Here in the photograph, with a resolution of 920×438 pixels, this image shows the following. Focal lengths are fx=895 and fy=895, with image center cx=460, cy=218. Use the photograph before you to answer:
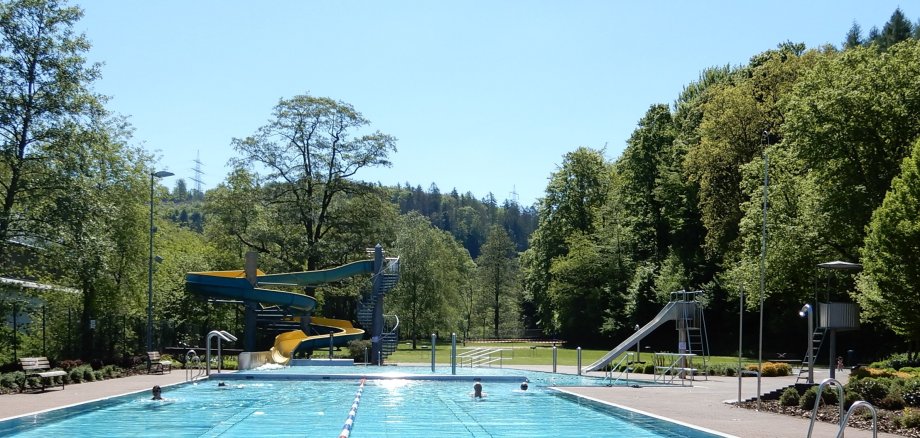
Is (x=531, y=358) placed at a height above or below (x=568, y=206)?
below

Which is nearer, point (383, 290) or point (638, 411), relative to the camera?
point (638, 411)

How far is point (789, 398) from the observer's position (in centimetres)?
2091

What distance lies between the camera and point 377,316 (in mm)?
46594

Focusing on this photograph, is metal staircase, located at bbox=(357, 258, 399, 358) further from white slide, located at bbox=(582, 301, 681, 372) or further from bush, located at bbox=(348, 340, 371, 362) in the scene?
white slide, located at bbox=(582, 301, 681, 372)

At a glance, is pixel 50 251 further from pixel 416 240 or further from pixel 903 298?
pixel 416 240

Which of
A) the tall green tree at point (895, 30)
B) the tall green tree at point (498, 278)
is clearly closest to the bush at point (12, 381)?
the tall green tree at point (895, 30)

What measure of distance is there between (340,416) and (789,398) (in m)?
10.5

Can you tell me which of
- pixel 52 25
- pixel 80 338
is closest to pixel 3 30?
pixel 52 25

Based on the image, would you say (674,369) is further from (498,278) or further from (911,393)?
(498,278)

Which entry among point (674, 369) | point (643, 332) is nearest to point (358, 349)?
point (643, 332)

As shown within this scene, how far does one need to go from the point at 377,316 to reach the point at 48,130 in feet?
64.1

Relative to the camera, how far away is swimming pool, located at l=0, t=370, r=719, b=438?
17812 millimetres

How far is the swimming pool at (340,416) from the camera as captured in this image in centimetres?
1781

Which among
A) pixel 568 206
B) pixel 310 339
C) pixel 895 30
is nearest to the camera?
pixel 310 339
